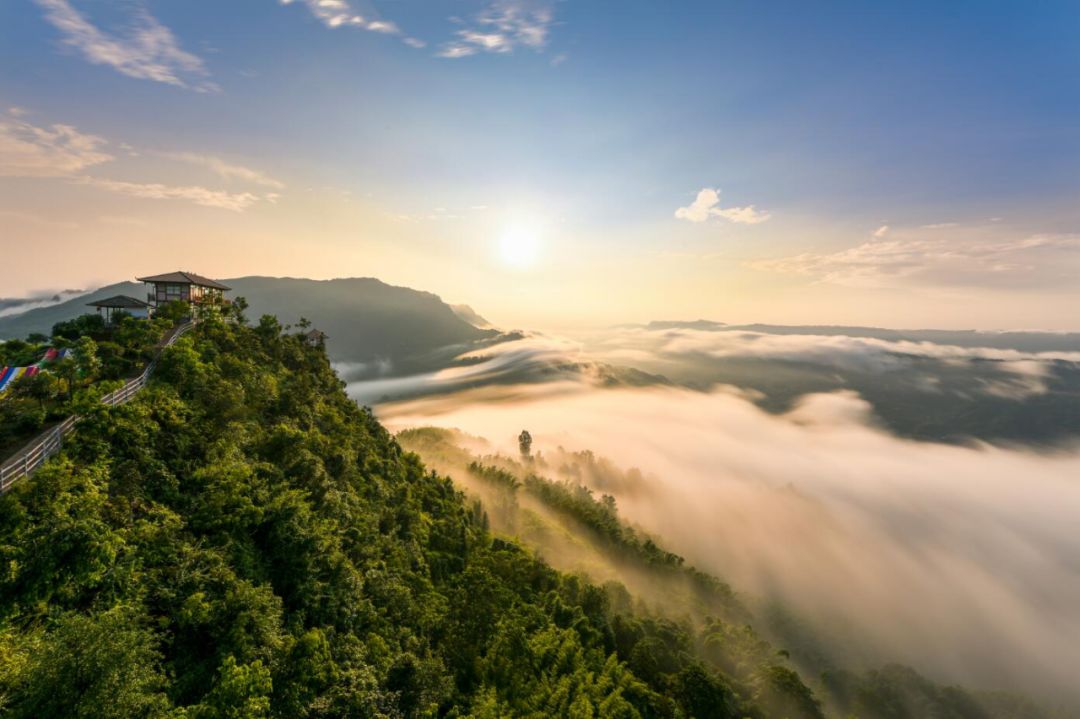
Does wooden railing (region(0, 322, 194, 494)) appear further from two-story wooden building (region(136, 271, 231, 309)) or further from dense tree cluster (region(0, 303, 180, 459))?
two-story wooden building (region(136, 271, 231, 309))

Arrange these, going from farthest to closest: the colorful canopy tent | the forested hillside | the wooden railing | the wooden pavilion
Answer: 1. the wooden pavilion
2. the colorful canopy tent
3. the wooden railing
4. the forested hillside

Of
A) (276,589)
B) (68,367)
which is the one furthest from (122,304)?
(276,589)

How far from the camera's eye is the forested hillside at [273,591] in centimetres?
2020

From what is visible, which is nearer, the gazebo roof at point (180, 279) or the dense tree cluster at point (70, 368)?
the dense tree cluster at point (70, 368)

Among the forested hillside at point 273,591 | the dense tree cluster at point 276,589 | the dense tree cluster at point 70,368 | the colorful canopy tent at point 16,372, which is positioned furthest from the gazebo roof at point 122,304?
the colorful canopy tent at point 16,372

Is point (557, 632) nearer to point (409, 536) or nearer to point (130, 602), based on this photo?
point (409, 536)

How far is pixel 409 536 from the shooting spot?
172 feet

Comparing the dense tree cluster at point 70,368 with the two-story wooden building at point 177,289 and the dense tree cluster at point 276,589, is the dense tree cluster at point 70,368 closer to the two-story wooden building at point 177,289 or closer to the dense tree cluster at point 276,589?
the dense tree cluster at point 276,589

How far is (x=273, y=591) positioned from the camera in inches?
1175

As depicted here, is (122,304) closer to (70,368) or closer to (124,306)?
(124,306)

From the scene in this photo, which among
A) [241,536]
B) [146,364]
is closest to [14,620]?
[241,536]

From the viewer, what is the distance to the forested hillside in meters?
20.2

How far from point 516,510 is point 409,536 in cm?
8869

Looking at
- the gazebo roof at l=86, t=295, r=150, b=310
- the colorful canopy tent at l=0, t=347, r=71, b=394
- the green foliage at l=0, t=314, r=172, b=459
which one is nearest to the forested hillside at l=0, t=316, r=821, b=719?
the green foliage at l=0, t=314, r=172, b=459
